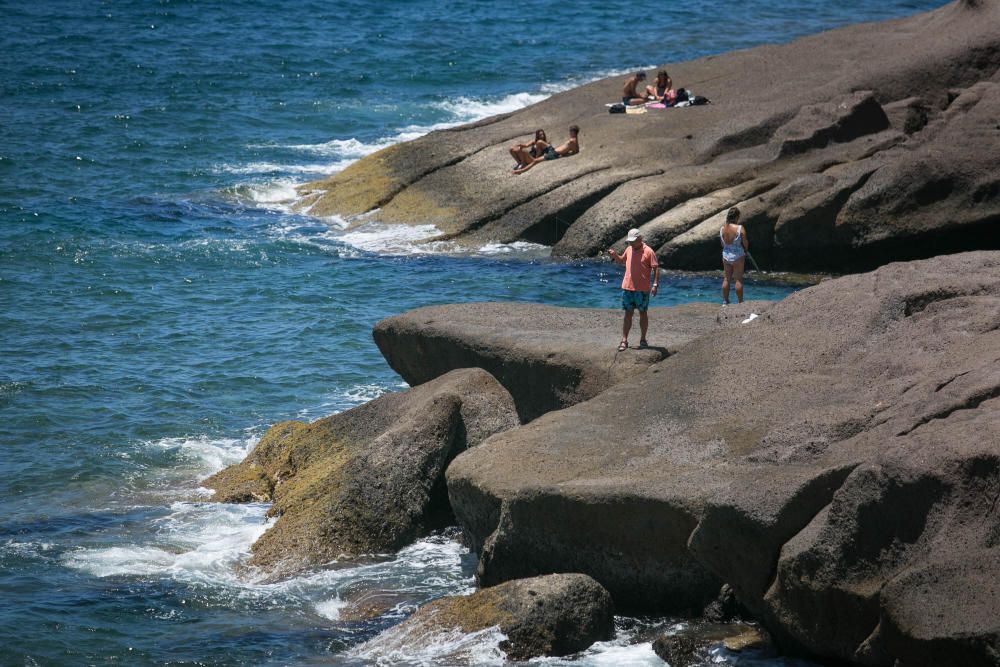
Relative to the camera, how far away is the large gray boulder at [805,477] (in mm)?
10664

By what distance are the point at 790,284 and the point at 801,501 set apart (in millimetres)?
13605

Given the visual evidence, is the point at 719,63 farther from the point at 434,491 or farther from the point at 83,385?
the point at 434,491

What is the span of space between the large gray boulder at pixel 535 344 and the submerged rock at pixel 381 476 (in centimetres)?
45

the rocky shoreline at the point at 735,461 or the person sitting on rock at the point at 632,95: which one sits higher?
the person sitting on rock at the point at 632,95

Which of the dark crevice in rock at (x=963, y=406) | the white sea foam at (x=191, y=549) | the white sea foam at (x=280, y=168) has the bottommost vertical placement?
the white sea foam at (x=191, y=549)

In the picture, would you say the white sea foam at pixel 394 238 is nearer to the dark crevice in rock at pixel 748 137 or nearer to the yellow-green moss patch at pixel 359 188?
the yellow-green moss patch at pixel 359 188

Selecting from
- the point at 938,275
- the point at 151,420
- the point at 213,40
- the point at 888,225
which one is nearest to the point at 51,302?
the point at 151,420

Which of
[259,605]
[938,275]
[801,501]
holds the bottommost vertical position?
[259,605]

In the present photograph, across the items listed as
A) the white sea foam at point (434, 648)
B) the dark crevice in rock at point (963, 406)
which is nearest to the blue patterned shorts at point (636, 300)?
the dark crevice in rock at point (963, 406)

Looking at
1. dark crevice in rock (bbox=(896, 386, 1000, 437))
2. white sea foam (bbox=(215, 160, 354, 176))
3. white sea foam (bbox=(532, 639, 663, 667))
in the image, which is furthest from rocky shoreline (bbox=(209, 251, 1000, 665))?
white sea foam (bbox=(215, 160, 354, 176))

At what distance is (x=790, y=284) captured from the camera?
80.8 feet

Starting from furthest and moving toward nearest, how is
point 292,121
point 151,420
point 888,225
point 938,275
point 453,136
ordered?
1. point 292,121
2. point 453,136
3. point 888,225
4. point 151,420
5. point 938,275

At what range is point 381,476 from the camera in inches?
607

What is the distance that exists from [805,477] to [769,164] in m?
15.6
